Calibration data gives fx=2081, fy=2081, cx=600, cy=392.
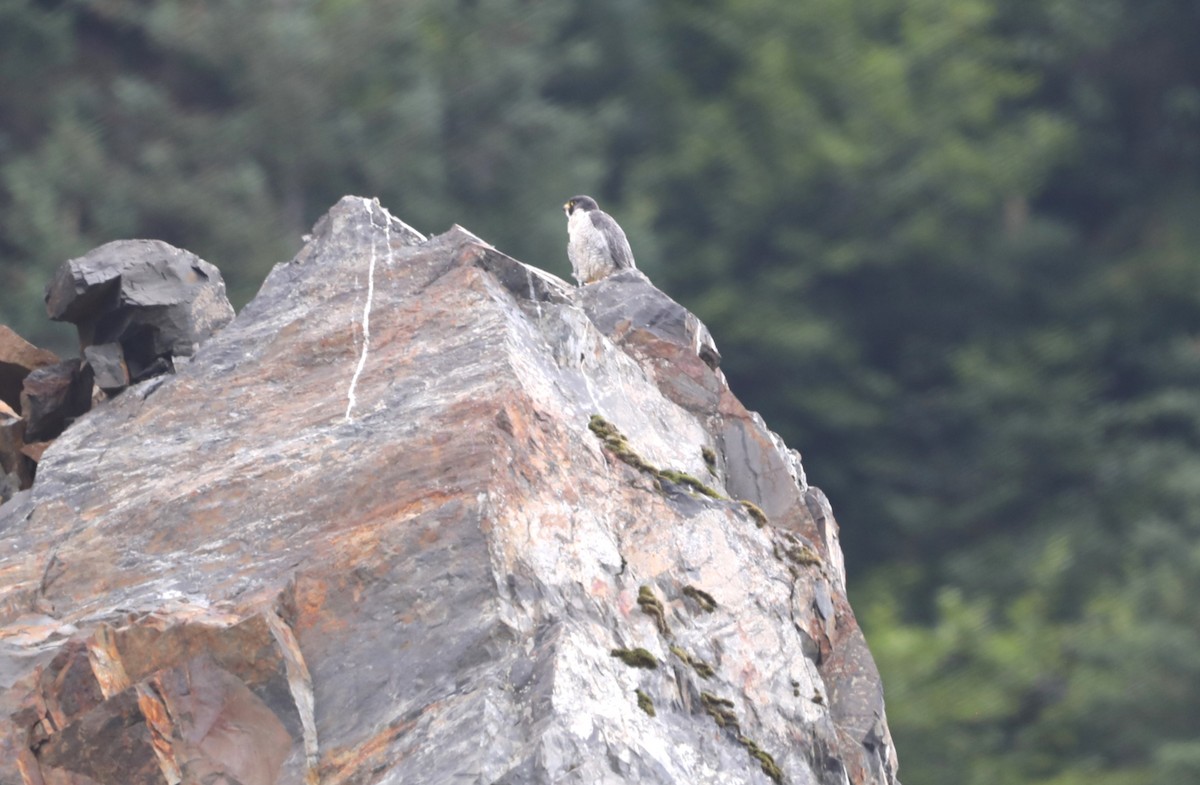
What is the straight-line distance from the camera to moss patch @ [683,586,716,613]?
609cm

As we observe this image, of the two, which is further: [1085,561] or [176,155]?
[1085,561]

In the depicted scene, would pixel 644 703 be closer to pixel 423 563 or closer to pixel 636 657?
pixel 636 657

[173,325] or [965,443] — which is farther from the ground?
[965,443]

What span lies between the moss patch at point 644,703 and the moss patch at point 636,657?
0.10 m

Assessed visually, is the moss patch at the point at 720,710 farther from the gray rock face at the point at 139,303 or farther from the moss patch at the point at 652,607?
the gray rock face at the point at 139,303

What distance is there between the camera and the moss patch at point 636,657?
555 centimetres

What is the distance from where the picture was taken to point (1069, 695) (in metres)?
20.0

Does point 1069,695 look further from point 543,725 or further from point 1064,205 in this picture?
point 543,725

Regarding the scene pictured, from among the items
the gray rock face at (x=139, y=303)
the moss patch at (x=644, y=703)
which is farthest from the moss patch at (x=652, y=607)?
the gray rock face at (x=139, y=303)

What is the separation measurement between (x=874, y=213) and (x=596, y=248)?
59.1 feet

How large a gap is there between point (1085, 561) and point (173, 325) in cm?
1729

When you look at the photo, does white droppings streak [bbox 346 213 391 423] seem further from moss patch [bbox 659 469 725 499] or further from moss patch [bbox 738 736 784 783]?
moss patch [bbox 738 736 784 783]

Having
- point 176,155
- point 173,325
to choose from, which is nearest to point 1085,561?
point 176,155

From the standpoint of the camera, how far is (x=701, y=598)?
6109 mm
